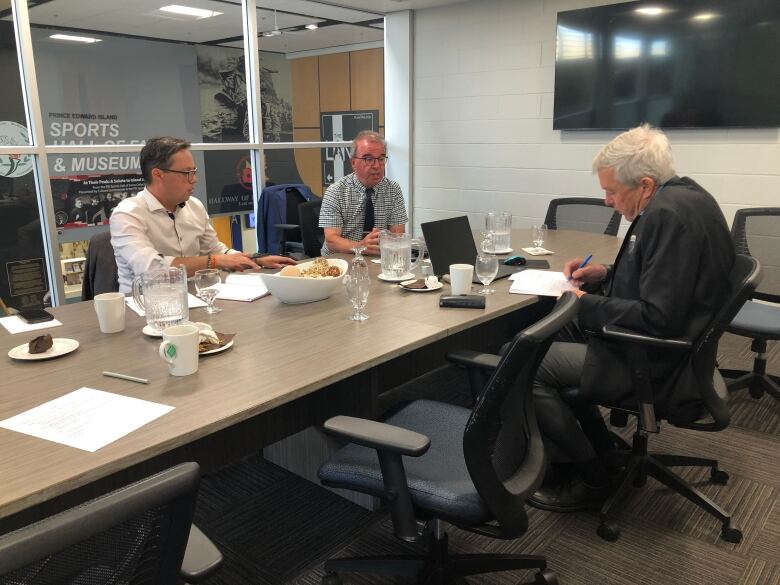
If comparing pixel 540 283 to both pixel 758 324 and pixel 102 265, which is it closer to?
pixel 758 324

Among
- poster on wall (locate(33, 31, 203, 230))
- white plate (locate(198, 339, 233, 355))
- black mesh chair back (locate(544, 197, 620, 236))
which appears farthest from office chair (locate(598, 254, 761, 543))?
poster on wall (locate(33, 31, 203, 230))

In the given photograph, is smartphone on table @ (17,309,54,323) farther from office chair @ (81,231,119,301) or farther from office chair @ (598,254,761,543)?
office chair @ (598,254,761,543)

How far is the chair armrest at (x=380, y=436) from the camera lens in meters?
1.28

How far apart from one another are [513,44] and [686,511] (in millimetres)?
3934

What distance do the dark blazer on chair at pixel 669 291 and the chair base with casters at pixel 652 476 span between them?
0.57 ft

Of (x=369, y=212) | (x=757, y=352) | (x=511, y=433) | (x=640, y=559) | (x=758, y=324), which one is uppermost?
(x=369, y=212)

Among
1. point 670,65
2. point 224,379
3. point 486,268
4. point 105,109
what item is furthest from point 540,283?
point 105,109

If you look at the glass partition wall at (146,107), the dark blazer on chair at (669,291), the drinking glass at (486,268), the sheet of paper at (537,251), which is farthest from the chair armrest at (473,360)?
the glass partition wall at (146,107)

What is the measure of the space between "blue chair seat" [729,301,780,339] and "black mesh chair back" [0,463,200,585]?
2.60 metres

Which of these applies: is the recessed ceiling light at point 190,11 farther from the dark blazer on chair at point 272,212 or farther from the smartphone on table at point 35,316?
the smartphone on table at point 35,316

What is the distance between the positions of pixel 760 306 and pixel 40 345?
3.19 meters

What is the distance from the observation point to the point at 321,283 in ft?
6.90

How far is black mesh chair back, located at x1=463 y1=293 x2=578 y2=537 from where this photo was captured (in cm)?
124

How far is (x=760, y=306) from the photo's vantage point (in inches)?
122
